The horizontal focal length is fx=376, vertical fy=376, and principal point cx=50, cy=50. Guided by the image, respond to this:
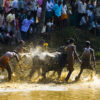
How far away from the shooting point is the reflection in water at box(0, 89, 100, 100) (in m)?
10.1

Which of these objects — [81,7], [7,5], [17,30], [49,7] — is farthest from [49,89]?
[81,7]

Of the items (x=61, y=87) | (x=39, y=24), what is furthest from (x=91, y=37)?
(x=61, y=87)

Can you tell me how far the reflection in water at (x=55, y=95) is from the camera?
10.1m

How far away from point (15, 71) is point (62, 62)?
5.53 feet

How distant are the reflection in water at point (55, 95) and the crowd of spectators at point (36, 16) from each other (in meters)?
7.17

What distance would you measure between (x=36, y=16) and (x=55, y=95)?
8903 millimetres

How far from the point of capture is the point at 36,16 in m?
18.8

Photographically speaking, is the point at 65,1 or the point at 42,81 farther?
the point at 65,1

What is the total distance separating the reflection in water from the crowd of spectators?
7174 mm

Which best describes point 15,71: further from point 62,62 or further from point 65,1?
point 65,1

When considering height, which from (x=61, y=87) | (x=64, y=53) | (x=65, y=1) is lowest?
(x=61, y=87)

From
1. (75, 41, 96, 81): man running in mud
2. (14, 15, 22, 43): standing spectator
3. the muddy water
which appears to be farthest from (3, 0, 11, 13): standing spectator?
(75, 41, 96, 81): man running in mud

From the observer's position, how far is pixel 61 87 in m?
11.8

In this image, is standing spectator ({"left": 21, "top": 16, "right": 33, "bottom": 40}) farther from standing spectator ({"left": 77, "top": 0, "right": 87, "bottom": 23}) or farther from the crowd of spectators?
standing spectator ({"left": 77, "top": 0, "right": 87, "bottom": 23})
